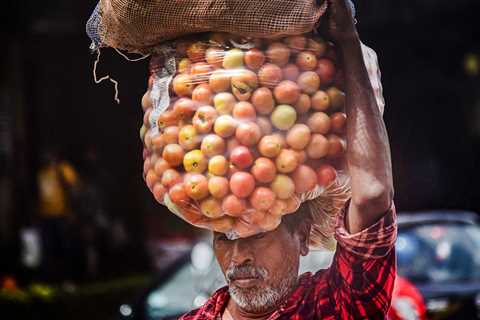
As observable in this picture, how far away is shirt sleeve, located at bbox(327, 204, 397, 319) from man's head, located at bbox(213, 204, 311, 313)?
0.17 m

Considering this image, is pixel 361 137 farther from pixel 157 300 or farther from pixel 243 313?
pixel 157 300

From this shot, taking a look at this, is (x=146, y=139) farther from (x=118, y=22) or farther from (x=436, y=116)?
(x=436, y=116)

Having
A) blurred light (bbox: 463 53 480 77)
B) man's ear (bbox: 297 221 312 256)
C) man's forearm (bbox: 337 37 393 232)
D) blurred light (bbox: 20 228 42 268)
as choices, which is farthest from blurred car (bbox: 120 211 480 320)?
blurred light (bbox: 463 53 480 77)

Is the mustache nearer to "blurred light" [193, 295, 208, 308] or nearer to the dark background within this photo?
"blurred light" [193, 295, 208, 308]

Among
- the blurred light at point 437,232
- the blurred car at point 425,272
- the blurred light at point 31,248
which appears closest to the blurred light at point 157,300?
the blurred car at point 425,272

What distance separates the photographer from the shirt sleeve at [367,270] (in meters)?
2.16

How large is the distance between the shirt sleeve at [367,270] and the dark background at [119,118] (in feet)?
21.6

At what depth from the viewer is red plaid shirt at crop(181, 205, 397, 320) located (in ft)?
7.10

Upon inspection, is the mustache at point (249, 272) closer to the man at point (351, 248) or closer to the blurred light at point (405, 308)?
the man at point (351, 248)

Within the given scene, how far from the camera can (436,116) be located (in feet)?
36.3

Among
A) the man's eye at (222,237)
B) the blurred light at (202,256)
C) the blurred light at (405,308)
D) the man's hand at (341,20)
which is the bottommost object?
the blurred light at (202,256)

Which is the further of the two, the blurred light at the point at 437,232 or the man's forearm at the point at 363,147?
the blurred light at the point at 437,232

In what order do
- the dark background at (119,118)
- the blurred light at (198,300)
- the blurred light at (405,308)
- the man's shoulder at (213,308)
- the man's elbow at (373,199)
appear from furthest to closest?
the dark background at (119,118)
the blurred light at (198,300)
the blurred light at (405,308)
the man's shoulder at (213,308)
the man's elbow at (373,199)

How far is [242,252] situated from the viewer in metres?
2.31
